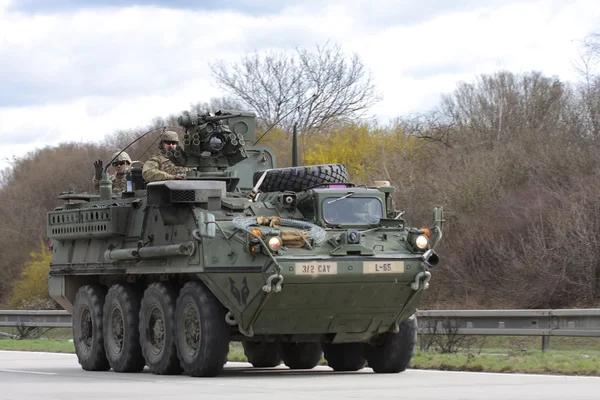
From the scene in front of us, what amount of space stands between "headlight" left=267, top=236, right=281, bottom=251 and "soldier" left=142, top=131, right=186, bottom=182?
354 cm

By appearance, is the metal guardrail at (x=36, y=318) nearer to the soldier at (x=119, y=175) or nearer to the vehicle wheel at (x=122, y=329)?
the soldier at (x=119, y=175)

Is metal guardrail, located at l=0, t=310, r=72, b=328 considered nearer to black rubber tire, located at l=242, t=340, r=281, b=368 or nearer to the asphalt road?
black rubber tire, located at l=242, t=340, r=281, b=368

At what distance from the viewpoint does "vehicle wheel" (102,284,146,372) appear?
59.5ft

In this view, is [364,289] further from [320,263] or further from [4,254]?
[4,254]

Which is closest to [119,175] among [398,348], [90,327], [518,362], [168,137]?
[168,137]

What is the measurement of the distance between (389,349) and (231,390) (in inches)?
151

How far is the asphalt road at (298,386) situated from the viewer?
1284cm

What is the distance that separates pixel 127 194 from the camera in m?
18.9

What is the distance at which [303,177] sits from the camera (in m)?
17.5

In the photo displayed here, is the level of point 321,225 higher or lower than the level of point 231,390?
higher

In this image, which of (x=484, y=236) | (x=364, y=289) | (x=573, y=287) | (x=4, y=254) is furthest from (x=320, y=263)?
(x=4, y=254)

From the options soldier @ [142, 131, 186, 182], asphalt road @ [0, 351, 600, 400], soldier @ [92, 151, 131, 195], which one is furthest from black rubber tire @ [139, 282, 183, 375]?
soldier @ [92, 151, 131, 195]

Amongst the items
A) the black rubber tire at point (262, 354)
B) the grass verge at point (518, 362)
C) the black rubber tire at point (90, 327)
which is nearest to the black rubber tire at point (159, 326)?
the black rubber tire at point (90, 327)

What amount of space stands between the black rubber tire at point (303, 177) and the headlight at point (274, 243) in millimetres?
2013
